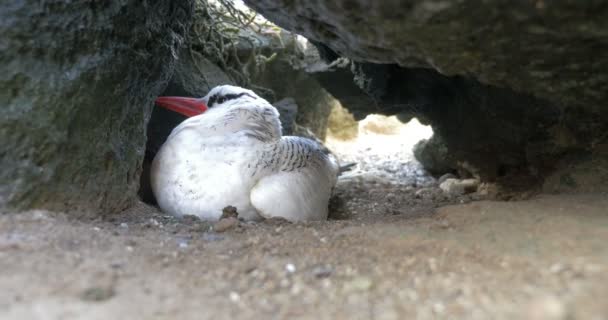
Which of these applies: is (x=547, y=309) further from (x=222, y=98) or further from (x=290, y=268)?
(x=222, y=98)

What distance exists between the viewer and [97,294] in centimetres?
143

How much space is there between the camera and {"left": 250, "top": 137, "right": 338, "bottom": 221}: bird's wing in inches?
117

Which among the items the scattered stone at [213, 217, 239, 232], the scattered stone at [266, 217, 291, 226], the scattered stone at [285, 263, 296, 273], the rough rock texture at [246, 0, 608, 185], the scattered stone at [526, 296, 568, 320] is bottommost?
the scattered stone at [266, 217, 291, 226]

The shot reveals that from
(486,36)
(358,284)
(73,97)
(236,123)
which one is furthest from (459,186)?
(73,97)

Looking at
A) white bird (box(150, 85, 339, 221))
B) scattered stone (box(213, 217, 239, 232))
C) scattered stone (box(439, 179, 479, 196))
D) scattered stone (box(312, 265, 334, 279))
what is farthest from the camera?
scattered stone (box(439, 179, 479, 196))

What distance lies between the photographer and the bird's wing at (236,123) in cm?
340

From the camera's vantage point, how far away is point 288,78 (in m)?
6.08

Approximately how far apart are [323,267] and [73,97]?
1528mm

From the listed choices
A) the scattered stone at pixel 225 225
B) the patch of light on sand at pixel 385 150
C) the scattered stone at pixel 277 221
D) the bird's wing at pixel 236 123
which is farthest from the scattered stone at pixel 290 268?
the patch of light on sand at pixel 385 150

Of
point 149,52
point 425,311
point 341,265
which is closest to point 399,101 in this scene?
point 149,52

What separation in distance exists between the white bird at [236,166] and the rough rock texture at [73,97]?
37 centimetres

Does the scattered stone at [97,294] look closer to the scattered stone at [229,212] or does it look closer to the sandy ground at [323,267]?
the sandy ground at [323,267]

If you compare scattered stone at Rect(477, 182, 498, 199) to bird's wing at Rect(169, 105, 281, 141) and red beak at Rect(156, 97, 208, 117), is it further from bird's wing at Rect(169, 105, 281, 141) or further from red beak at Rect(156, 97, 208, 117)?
red beak at Rect(156, 97, 208, 117)

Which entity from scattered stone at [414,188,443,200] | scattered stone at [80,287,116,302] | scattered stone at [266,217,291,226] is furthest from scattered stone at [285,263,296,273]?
scattered stone at [414,188,443,200]
